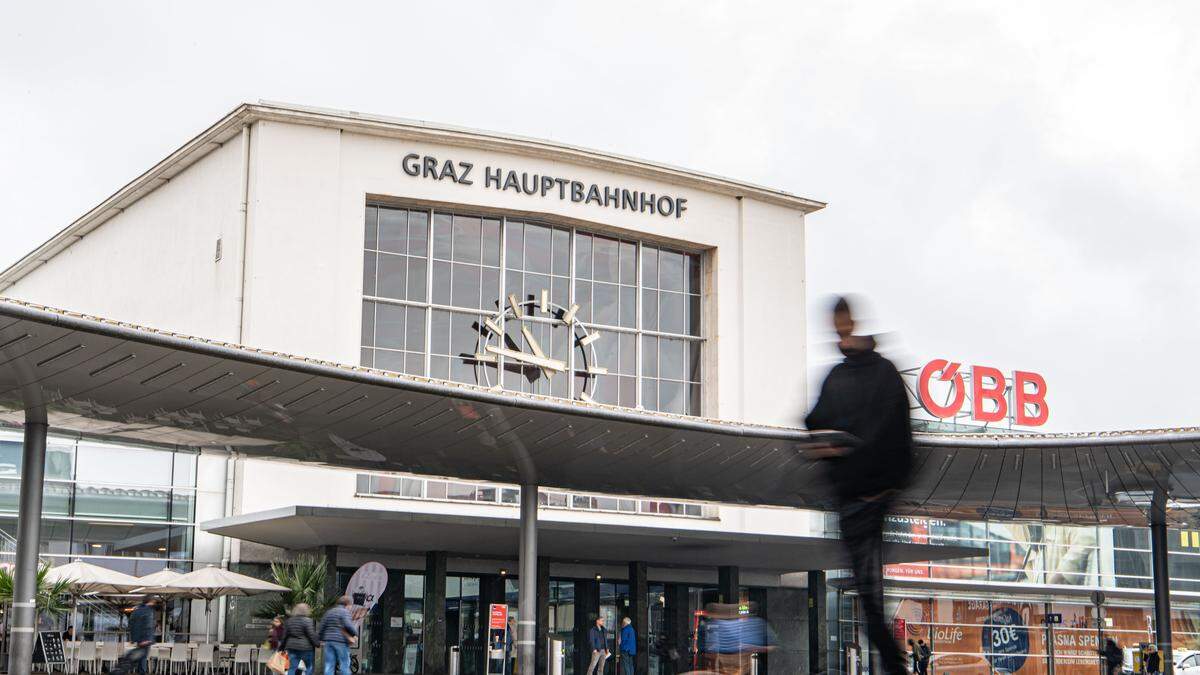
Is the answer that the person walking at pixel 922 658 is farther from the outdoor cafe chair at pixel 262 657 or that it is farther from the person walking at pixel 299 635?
the person walking at pixel 299 635

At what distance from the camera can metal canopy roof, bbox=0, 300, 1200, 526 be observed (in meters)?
18.1

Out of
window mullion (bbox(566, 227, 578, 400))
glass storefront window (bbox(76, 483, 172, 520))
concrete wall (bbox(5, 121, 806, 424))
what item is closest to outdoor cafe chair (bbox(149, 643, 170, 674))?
glass storefront window (bbox(76, 483, 172, 520))

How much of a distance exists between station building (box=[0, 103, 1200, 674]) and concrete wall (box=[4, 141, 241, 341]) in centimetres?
10

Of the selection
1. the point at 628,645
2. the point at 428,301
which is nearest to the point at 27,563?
the point at 428,301

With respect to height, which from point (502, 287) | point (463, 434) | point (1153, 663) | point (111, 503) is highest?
point (502, 287)

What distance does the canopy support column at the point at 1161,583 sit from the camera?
92.2 ft

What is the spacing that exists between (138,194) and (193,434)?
20.5m

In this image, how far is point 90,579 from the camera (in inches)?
1134

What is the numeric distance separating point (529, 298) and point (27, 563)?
20001 millimetres

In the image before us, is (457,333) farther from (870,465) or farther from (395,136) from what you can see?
(870,465)

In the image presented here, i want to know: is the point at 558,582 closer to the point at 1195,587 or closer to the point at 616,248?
the point at 616,248

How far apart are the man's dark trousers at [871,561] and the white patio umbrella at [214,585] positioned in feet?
86.3

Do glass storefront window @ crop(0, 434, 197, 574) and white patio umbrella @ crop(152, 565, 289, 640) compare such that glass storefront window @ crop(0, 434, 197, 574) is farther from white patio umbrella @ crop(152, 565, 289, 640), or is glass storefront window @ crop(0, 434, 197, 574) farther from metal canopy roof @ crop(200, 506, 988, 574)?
white patio umbrella @ crop(152, 565, 289, 640)

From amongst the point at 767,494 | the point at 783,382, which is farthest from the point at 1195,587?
the point at 767,494
